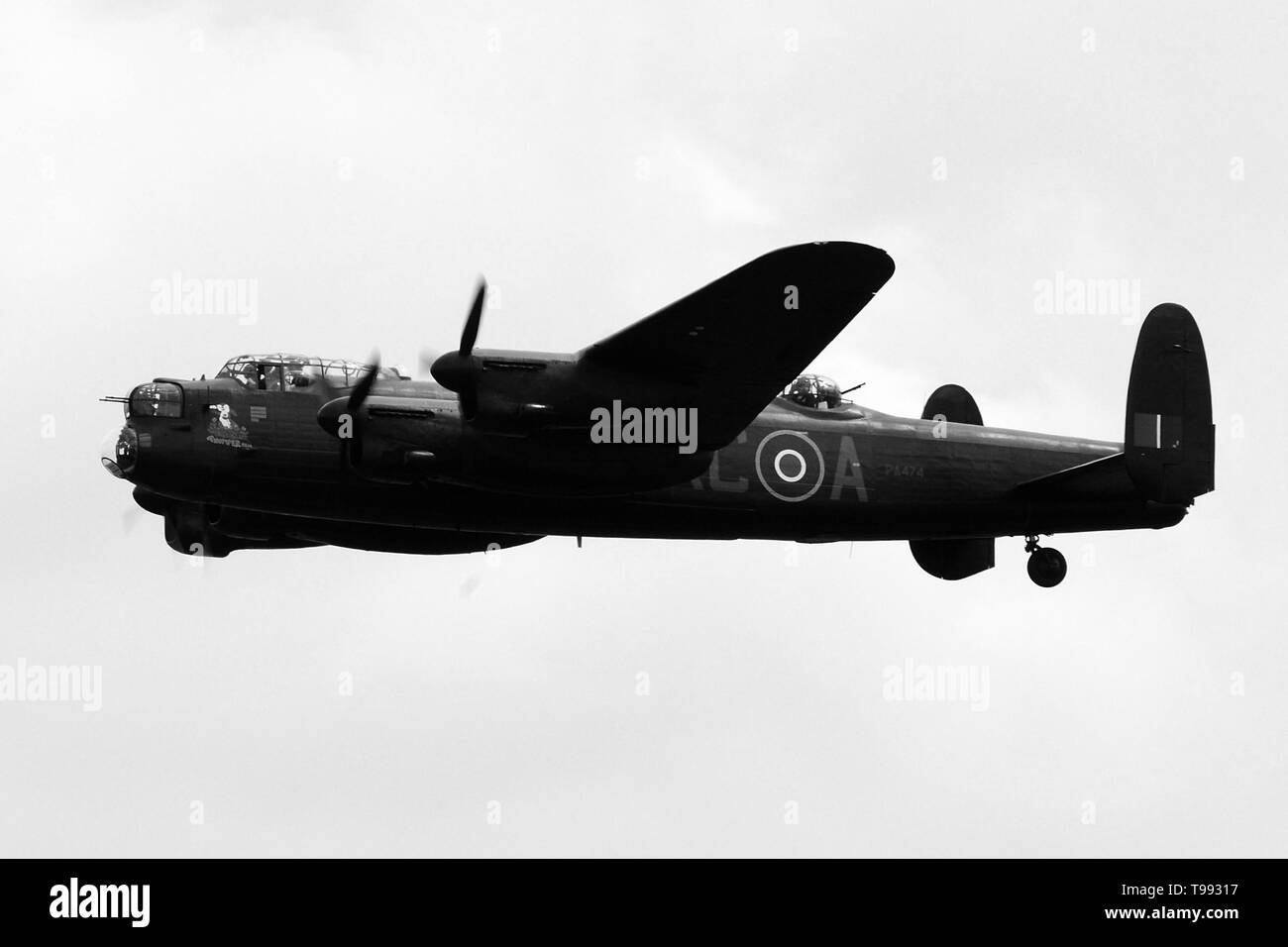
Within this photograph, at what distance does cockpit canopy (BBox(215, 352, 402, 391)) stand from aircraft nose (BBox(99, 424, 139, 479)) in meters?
1.37

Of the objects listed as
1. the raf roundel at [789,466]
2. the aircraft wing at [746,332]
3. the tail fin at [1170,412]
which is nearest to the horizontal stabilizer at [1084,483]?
the tail fin at [1170,412]

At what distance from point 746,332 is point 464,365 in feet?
10.5

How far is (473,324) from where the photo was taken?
21.8 meters

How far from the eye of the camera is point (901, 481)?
2523 centimetres

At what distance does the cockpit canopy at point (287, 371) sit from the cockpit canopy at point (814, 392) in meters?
5.09

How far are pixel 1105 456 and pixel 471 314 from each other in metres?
9.28

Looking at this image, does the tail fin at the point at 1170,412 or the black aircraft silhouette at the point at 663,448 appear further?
the tail fin at the point at 1170,412

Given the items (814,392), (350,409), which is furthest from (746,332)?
(350,409)

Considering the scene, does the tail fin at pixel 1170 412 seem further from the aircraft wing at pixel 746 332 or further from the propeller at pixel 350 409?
the propeller at pixel 350 409

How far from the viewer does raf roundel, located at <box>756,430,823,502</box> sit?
2455cm

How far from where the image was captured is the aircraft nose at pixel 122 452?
22.8m

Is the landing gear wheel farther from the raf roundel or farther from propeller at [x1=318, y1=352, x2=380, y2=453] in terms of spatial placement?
propeller at [x1=318, y1=352, x2=380, y2=453]

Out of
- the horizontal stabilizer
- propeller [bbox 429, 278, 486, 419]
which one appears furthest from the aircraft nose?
the horizontal stabilizer

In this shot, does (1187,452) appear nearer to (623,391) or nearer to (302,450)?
(623,391)
